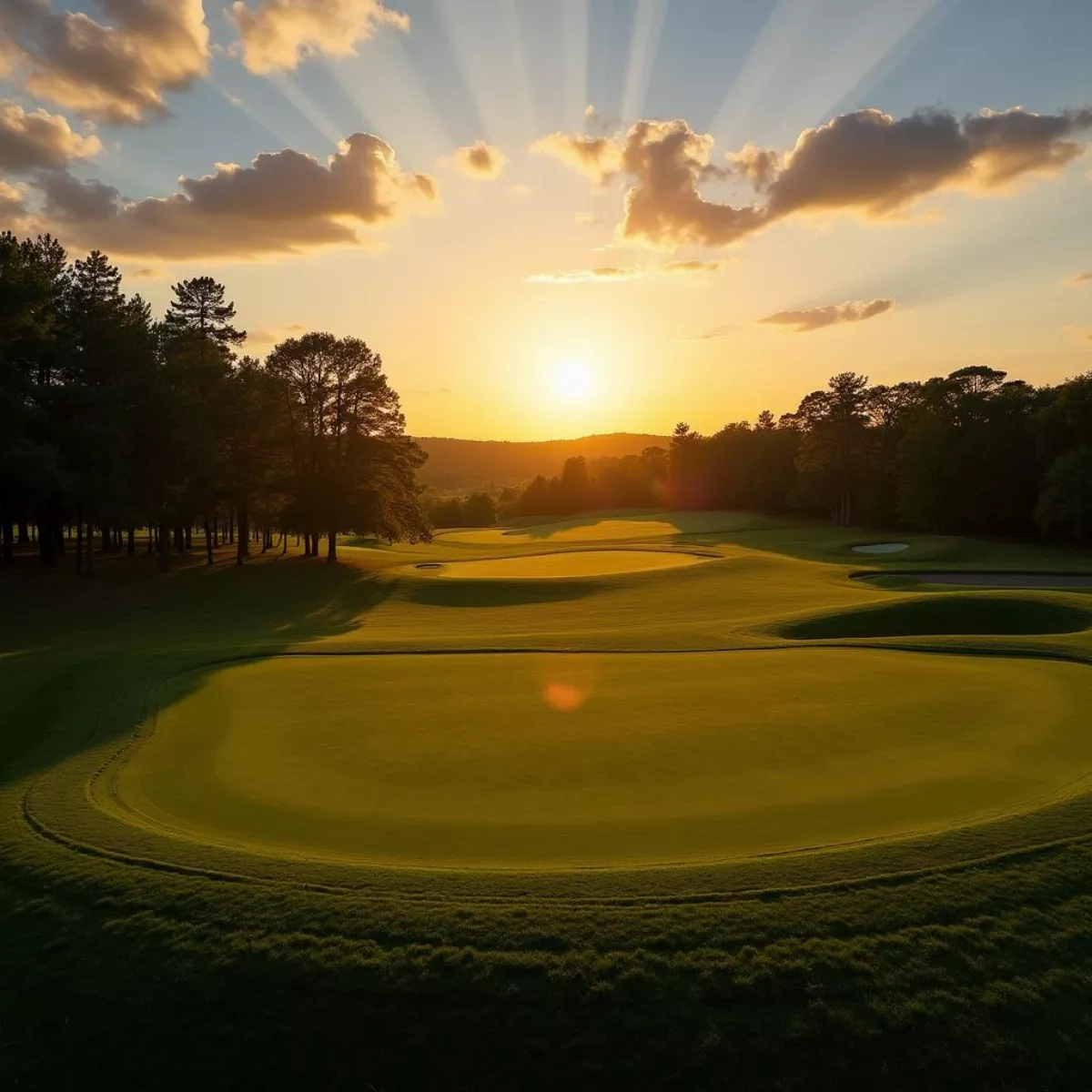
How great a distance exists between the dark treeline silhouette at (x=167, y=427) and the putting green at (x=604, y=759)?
21.7 metres

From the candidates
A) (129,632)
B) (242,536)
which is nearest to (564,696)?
(129,632)

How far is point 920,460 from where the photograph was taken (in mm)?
64000

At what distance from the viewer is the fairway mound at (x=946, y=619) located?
76.1 feet

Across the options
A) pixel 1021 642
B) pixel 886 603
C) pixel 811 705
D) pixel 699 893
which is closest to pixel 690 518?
pixel 886 603

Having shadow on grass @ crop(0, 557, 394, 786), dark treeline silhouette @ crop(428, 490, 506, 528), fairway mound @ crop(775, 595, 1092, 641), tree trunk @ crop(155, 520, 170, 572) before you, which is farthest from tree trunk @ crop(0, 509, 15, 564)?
dark treeline silhouette @ crop(428, 490, 506, 528)

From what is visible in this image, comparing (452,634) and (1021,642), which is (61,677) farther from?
(1021,642)

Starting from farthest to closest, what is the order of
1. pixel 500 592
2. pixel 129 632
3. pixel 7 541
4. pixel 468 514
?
pixel 468 514 → pixel 7 541 → pixel 500 592 → pixel 129 632

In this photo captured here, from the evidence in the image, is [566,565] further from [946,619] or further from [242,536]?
[946,619]

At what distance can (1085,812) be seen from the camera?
Result: 8.58m

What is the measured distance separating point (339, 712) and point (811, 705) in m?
8.66

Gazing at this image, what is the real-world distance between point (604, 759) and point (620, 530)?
63.0 metres

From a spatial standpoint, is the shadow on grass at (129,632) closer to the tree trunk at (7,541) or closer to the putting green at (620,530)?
the tree trunk at (7,541)

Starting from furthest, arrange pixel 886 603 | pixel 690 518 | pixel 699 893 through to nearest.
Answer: pixel 690 518, pixel 886 603, pixel 699 893

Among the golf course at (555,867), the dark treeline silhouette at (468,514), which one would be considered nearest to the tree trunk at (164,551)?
the golf course at (555,867)
